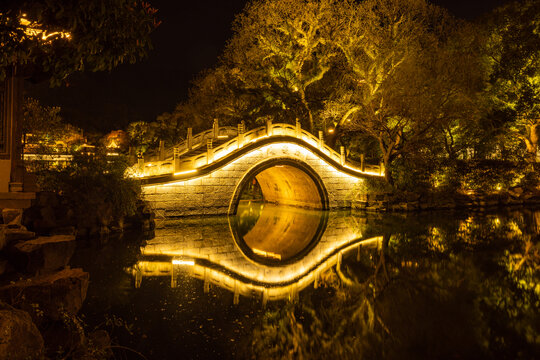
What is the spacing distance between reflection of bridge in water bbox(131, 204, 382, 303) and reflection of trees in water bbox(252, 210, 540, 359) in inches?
27.2

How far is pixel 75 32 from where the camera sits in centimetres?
473

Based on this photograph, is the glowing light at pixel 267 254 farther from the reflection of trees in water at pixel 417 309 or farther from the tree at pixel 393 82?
the tree at pixel 393 82

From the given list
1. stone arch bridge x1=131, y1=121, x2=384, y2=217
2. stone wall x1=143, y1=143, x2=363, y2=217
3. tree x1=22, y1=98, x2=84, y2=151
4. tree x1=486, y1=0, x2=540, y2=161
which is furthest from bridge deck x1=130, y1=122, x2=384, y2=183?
tree x1=486, y1=0, x2=540, y2=161

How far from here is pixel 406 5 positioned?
21.3 m

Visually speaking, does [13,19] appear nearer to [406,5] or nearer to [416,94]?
[416,94]

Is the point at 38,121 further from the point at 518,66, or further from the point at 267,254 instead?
the point at 518,66

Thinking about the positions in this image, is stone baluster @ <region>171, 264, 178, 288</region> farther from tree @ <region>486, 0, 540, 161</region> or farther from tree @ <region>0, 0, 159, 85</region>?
tree @ <region>486, 0, 540, 161</region>

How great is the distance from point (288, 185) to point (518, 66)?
14582mm

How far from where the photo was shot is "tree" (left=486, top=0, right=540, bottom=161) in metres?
21.8

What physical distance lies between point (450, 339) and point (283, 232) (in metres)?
9.20

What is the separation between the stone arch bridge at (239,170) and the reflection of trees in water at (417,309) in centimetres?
789

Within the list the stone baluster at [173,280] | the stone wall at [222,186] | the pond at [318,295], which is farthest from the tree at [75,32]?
the stone wall at [222,186]

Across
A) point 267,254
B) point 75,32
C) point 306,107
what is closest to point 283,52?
point 306,107

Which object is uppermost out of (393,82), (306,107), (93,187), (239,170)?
(393,82)
